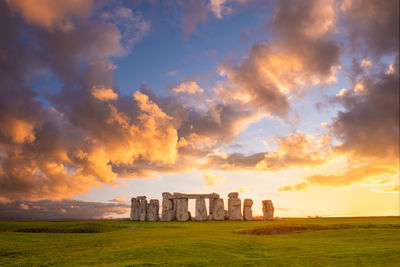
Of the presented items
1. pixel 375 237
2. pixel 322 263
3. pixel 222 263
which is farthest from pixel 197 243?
pixel 375 237

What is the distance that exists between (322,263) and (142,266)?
7.87 metres

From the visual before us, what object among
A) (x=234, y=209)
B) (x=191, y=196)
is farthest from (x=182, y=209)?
(x=234, y=209)

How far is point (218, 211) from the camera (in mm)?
52344

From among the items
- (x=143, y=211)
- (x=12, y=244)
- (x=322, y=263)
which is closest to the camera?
(x=322, y=263)

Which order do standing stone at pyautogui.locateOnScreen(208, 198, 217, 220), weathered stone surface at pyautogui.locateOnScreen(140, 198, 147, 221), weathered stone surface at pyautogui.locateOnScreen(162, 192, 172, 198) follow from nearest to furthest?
standing stone at pyautogui.locateOnScreen(208, 198, 217, 220) < weathered stone surface at pyautogui.locateOnScreen(162, 192, 172, 198) < weathered stone surface at pyautogui.locateOnScreen(140, 198, 147, 221)

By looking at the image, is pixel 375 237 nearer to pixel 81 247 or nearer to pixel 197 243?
pixel 197 243

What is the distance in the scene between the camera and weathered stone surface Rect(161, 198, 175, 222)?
53688 mm

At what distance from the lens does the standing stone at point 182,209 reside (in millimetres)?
53125

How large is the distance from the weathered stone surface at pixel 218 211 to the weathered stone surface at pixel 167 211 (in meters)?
7.17

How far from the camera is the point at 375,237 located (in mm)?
21578

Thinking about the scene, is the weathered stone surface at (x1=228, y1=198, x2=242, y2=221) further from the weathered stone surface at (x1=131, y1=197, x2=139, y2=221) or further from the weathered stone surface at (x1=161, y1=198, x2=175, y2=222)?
the weathered stone surface at (x1=131, y1=197, x2=139, y2=221)

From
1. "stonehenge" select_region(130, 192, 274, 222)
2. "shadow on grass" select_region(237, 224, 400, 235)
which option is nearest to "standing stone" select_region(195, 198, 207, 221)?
"stonehenge" select_region(130, 192, 274, 222)

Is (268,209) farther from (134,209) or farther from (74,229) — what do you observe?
(74,229)

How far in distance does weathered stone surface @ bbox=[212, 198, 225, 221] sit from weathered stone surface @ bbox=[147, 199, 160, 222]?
34.3ft
